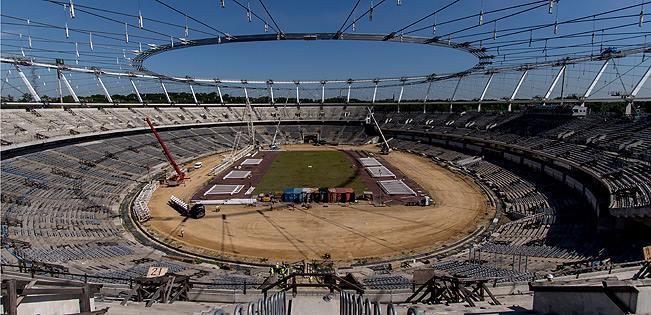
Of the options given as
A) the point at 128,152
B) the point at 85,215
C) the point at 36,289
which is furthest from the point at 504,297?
the point at 128,152

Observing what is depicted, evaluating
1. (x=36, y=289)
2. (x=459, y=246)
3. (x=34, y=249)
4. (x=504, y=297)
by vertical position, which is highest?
(x=36, y=289)

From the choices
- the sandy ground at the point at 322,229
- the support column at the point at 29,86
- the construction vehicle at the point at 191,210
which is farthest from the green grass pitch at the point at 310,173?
the support column at the point at 29,86

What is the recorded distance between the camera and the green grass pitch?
46044 millimetres

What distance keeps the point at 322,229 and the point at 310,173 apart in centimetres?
2306

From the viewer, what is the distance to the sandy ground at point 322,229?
26.4m

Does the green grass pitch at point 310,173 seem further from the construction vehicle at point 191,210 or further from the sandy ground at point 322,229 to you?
the construction vehicle at point 191,210

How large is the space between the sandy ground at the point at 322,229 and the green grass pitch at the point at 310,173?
28.4 feet

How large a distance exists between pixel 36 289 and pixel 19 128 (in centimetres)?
4500

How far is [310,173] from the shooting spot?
2093 inches

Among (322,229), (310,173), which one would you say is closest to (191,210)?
(322,229)

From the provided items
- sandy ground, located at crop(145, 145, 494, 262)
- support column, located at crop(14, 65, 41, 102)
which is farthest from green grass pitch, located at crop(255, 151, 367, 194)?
support column, located at crop(14, 65, 41, 102)

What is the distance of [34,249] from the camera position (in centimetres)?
2184

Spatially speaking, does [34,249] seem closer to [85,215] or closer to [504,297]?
[85,215]

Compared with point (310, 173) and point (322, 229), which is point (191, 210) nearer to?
point (322, 229)
